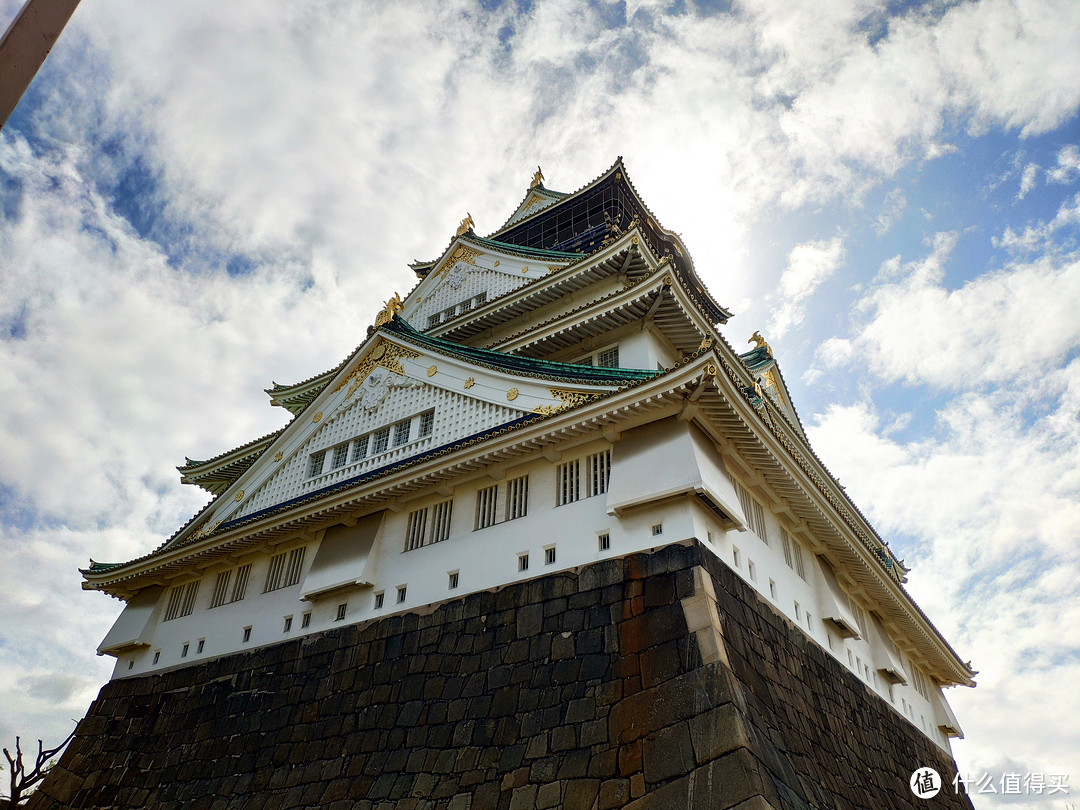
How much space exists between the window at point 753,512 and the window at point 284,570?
878cm

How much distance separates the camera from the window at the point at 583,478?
12117mm

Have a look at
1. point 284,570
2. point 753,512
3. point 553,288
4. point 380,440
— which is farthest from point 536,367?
point 284,570

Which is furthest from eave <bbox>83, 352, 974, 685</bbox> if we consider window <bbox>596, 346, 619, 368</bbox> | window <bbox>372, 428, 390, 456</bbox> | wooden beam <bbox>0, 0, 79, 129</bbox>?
wooden beam <bbox>0, 0, 79, 129</bbox>

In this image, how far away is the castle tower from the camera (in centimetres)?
977

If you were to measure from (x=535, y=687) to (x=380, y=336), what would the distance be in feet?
32.4

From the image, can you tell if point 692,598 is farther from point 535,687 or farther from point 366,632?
point 366,632

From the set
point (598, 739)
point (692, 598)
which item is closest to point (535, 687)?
point (598, 739)

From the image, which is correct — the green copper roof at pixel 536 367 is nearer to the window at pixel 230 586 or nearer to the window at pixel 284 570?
the window at pixel 284 570

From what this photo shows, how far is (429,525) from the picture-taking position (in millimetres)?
13758

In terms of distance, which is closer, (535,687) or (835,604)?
(535,687)

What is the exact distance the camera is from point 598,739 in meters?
9.44

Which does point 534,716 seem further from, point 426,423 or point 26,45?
point 26,45

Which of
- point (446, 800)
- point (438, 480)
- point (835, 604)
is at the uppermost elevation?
point (438, 480)

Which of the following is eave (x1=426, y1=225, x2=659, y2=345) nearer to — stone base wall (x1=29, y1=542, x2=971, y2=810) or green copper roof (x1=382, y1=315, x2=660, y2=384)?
green copper roof (x1=382, y1=315, x2=660, y2=384)
